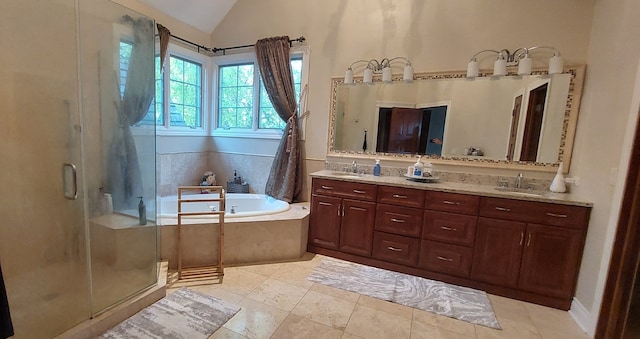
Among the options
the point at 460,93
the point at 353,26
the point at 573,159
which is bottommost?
the point at 573,159

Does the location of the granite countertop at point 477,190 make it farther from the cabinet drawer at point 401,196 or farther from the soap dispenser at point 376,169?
the soap dispenser at point 376,169

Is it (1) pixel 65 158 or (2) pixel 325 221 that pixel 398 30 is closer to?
(2) pixel 325 221

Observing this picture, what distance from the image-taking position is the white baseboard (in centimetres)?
189

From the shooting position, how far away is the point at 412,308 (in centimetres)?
216

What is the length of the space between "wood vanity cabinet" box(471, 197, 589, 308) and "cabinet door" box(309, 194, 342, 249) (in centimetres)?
129

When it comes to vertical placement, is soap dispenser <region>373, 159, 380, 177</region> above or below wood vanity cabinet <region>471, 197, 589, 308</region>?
above

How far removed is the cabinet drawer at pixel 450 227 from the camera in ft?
7.98

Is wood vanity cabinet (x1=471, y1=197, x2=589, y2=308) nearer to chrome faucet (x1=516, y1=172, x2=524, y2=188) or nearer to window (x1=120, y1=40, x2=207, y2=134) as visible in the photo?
Answer: chrome faucet (x1=516, y1=172, x2=524, y2=188)

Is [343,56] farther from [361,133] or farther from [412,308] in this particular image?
[412,308]

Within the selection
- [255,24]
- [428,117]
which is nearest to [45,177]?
[255,24]

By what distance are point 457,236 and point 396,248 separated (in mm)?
556

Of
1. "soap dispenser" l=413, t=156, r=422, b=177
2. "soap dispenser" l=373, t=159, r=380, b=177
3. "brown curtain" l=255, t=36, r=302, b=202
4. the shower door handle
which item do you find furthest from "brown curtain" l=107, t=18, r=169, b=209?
"soap dispenser" l=413, t=156, r=422, b=177

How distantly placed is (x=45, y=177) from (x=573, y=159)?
169 inches

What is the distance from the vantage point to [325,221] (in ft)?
9.73
